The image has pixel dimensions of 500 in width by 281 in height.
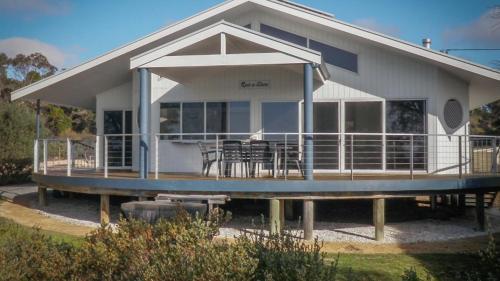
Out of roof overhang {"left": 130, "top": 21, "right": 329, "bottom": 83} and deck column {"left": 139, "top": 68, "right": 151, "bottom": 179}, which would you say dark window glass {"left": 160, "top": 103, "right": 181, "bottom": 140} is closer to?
roof overhang {"left": 130, "top": 21, "right": 329, "bottom": 83}

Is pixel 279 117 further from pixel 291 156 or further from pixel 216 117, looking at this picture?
pixel 291 156

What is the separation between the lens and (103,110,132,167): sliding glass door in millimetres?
16766

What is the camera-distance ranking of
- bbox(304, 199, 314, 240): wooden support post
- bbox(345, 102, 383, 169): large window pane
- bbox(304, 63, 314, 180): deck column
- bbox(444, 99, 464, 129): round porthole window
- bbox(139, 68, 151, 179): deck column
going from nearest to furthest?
bbox(304, 199, 314, 240): wooden support post
bbox(304, 63, 314, 180): deck column
bbox(139, 68, 151, 179): deck column
bbox(444, 99, 464, 129): round porthole window
bbox(345, 102, 383, 169): large window pane

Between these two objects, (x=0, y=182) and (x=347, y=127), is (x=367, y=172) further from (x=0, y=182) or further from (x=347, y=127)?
(x=0, y=182)

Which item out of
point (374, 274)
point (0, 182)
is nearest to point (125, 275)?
point (374, 274)

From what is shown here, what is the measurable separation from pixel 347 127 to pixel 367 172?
141 centimetres

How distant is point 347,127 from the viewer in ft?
46.7

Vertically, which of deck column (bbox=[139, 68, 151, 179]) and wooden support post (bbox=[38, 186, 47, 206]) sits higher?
deck column (bbox=[139, 68, 151, 179])

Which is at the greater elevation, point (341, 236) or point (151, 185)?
point (151, 185)

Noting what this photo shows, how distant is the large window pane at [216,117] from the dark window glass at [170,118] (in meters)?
0.95

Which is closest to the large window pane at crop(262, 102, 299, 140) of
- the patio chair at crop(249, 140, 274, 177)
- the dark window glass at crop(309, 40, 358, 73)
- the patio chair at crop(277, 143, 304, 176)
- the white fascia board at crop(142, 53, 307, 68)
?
the patio chair at crop(277, 143, 304, 176)

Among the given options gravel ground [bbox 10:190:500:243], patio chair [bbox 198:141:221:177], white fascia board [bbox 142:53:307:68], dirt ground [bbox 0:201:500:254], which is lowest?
dirt ground [bbox 0:201:500:254]

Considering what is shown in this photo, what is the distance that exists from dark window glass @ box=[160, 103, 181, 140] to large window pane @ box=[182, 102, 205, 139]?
0.18 metres

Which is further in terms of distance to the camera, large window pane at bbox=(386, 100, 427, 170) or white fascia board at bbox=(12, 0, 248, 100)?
white fascia board at bbox=(12, 0, 248, 100)
